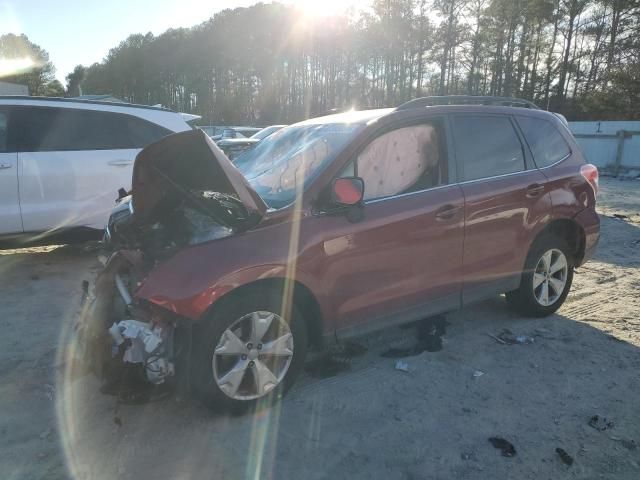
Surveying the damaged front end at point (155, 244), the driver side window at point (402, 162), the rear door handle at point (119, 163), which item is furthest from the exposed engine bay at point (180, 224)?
the rear door handle at point (119, 163)

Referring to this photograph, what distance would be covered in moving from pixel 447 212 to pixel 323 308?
4.05ft

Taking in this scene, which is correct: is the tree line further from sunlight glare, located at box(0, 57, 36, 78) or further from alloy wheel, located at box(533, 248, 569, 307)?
alloy wheel, located at box(533, 248, 569, 307)

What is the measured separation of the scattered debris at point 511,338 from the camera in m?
4.07

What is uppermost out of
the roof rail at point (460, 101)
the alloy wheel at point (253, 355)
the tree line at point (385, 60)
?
the tree line at point (385, 60)

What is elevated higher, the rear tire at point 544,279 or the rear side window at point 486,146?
the rear side window at point 486,146

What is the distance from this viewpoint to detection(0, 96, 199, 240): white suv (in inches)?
219

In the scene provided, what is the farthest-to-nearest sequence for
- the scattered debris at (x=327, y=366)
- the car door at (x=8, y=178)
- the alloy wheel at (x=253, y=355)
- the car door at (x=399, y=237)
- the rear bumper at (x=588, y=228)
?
1. the car door at (x=8, y=178)
2. the rear bumper at (x=588, y=228)
3. the scattered debris at (x=327, y=366)
4. the car door at (x=399, y=237)
5. the alloy wheel at (x=253, y=355)

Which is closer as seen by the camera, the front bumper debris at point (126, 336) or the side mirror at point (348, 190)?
the front bumper debris at point (126, 336)

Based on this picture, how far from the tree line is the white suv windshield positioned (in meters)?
25.2

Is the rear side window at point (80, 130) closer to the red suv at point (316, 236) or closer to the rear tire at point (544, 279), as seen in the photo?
the red suv at point (316, 236)

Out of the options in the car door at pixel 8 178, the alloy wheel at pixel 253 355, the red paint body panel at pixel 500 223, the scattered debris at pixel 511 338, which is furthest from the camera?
the car door at pixel 8 178

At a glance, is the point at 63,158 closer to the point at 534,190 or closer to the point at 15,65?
the point at 534,190

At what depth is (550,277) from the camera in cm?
445

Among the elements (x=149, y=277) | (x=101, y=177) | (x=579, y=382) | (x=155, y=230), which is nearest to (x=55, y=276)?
(x=101, y=177)
